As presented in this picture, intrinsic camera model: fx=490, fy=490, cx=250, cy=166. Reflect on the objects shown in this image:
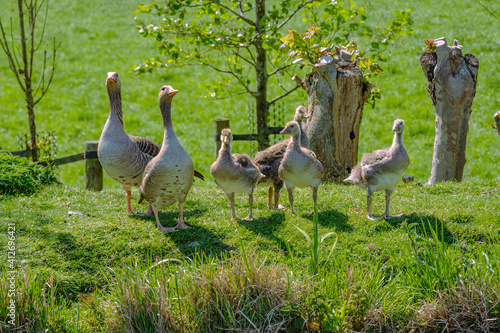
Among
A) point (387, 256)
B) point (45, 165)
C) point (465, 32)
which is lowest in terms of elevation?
point (387, 256)

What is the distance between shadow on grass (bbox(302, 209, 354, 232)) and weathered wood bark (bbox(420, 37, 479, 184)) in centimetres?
375

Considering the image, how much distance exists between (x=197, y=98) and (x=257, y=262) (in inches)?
621

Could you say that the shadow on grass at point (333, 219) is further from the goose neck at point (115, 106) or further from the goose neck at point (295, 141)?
the goose neck at point (115, 106)

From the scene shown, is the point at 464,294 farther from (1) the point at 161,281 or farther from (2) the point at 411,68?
(2) the point at 411,68

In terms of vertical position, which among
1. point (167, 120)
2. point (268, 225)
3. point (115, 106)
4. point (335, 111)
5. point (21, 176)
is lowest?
point (268, 225)

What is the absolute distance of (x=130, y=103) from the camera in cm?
2033

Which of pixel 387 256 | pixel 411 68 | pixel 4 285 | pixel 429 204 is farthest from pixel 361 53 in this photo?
pixel 411 68

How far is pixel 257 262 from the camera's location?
5.59 metres

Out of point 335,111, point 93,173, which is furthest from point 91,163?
point 335,111

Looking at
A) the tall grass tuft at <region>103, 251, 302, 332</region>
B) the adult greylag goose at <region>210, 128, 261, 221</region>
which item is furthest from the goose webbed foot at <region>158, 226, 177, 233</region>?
the tall grass tuft at <region>103, 251, 302, 332</region>

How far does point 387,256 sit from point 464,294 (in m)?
1.49

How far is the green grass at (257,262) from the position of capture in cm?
500

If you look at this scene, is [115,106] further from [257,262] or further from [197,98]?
[197,98]

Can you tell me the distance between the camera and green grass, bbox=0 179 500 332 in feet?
16.4
